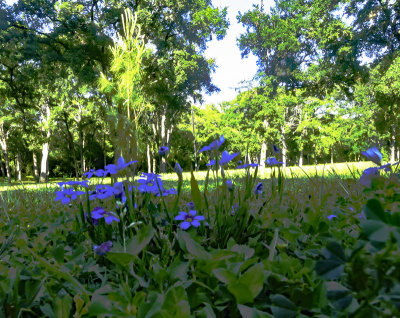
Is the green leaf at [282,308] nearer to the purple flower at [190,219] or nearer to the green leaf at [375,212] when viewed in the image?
A: the green leaf at [375,212]

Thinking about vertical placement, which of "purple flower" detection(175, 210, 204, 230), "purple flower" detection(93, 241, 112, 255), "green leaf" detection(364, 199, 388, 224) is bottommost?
"purple flower" detection(93, 241, 112, 255)

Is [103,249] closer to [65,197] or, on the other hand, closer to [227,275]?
[227,275]

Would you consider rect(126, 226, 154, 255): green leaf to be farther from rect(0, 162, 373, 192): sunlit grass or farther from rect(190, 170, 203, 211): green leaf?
rect(0, 162, 373, 192): sunlit grass

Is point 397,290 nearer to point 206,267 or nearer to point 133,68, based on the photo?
point 206,267

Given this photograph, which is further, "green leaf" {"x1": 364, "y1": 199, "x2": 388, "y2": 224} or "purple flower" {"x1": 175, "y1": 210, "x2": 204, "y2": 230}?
"purple flower" {"x1": 175, "y1": 210, "x2": 204, "y2": 230}

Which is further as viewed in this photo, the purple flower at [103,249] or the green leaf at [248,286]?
the purple flower at [103,249]

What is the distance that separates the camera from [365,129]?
28719 mm

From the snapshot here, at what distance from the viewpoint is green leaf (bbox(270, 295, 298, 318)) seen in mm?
582

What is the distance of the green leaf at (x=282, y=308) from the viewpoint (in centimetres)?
58

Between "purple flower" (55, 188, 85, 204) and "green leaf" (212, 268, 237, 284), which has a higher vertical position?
"purple flower" (55, 188, 85, 204)

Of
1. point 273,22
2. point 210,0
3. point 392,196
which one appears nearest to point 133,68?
point 392,196

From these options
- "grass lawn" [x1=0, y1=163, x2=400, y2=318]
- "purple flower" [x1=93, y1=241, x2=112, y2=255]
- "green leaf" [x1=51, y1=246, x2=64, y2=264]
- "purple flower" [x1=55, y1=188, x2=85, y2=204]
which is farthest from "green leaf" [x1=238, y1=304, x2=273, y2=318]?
"purple flower" [x1=55, y1=188, x2=85, y2=204]

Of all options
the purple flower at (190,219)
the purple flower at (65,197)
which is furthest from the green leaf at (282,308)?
the purple flower at (65,197)

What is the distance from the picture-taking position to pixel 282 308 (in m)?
0.59
